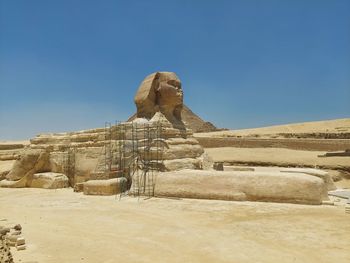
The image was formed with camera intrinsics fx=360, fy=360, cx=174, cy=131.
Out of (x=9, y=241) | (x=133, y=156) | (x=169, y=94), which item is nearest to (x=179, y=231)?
(x=9, y=241)

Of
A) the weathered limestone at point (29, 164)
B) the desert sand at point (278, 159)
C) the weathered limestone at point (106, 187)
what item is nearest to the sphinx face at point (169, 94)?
the weathered limestone at point (106, 187)

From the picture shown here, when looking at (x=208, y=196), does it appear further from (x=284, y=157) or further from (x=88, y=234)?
(x=284, y=157)

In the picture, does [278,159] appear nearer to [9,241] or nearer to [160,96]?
[160,96]

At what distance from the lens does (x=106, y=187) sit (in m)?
12.4

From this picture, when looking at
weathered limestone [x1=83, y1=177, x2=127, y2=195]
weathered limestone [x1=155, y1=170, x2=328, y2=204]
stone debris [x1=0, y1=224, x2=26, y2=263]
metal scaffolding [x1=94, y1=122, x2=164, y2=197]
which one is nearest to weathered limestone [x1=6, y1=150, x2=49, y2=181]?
metal scaffolding [x1=94, y1=122, x2=164, y2=197]

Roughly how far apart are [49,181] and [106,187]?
4.11 meters

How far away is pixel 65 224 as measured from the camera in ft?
26.6

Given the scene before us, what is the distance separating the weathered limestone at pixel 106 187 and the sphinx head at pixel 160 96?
9.33ft

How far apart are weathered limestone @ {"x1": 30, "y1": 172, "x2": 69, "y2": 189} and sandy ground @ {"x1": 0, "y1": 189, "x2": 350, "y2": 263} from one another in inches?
157

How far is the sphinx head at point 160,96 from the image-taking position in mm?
14094

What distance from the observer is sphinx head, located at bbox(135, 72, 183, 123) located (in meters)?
14.1

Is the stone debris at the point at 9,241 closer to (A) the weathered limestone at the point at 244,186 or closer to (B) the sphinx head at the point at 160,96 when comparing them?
Result: (A) the weathered limestone at the point at 244,186

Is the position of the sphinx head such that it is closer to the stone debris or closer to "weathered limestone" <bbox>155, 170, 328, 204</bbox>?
"weathered limestone" <bbox>155, 170, 328, 204</bbox>

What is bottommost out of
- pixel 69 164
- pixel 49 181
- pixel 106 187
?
pixel 106 187
